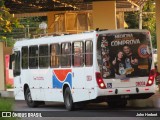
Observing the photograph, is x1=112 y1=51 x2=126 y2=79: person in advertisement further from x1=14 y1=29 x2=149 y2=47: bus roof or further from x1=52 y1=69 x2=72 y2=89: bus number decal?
x1=52 y1=69 x2=72 y2=89: bus number decal

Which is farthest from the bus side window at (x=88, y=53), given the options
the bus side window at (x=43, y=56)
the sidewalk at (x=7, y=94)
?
the sidewalk at (x=7, y=94)

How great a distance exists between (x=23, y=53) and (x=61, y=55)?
4043 millimetres

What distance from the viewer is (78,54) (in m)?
22.0

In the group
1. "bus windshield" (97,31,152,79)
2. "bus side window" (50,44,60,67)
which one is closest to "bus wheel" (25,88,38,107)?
"bus side window" (50,44,60,67)

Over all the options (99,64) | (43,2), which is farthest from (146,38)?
(43,2)

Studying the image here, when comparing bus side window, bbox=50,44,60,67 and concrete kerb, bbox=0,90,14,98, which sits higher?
bus side window, bbox=50,44,60,67

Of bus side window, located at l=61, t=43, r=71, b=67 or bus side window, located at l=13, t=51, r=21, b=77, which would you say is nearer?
bus side window, located at l=61, t=43, r=71, b=67

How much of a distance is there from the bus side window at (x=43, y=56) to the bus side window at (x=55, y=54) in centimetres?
45

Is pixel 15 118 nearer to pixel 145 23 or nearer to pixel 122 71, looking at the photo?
pixel 122 71

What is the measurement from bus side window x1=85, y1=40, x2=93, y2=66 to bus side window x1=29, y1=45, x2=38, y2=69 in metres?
4.43

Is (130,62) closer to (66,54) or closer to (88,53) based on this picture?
(88,53)

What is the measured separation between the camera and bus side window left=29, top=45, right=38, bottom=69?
25477 mm

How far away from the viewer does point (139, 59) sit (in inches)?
838

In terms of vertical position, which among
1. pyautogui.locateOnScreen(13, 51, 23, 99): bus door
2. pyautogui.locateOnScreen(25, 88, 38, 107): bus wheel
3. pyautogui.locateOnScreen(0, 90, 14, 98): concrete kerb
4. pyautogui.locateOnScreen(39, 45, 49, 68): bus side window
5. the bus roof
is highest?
the bus roof
